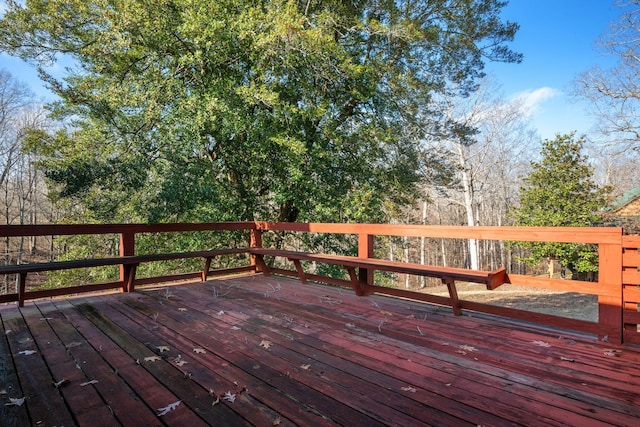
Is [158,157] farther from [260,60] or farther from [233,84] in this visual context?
[260,60]

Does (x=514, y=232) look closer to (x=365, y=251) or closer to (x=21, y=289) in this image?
(x=365, y=251)

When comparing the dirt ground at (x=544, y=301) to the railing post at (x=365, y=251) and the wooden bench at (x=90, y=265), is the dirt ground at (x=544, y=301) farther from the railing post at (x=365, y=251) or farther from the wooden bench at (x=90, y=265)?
the wooden bench at (x=90, y=265)

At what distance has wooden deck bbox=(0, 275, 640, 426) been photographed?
1.59 m

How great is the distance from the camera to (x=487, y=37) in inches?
317

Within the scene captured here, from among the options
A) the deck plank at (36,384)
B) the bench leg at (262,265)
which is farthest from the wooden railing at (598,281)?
the bench leg at (262,265)

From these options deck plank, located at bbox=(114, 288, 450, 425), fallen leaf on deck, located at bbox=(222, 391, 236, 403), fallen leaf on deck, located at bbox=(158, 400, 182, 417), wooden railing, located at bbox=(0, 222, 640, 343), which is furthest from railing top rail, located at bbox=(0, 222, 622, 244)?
fallen leaf on deck, located at bbox=(158, 400, 182, 417)

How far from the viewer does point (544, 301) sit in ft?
35.3

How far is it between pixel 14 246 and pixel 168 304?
24420 millimetres

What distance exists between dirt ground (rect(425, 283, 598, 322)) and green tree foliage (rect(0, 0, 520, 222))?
553 cm

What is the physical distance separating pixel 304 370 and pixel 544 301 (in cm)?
1128

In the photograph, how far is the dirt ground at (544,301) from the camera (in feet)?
30.4

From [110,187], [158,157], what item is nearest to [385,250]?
[158,157]

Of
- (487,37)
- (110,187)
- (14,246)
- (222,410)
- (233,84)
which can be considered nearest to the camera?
(222,410)

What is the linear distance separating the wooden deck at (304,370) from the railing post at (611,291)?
4.6 inches
